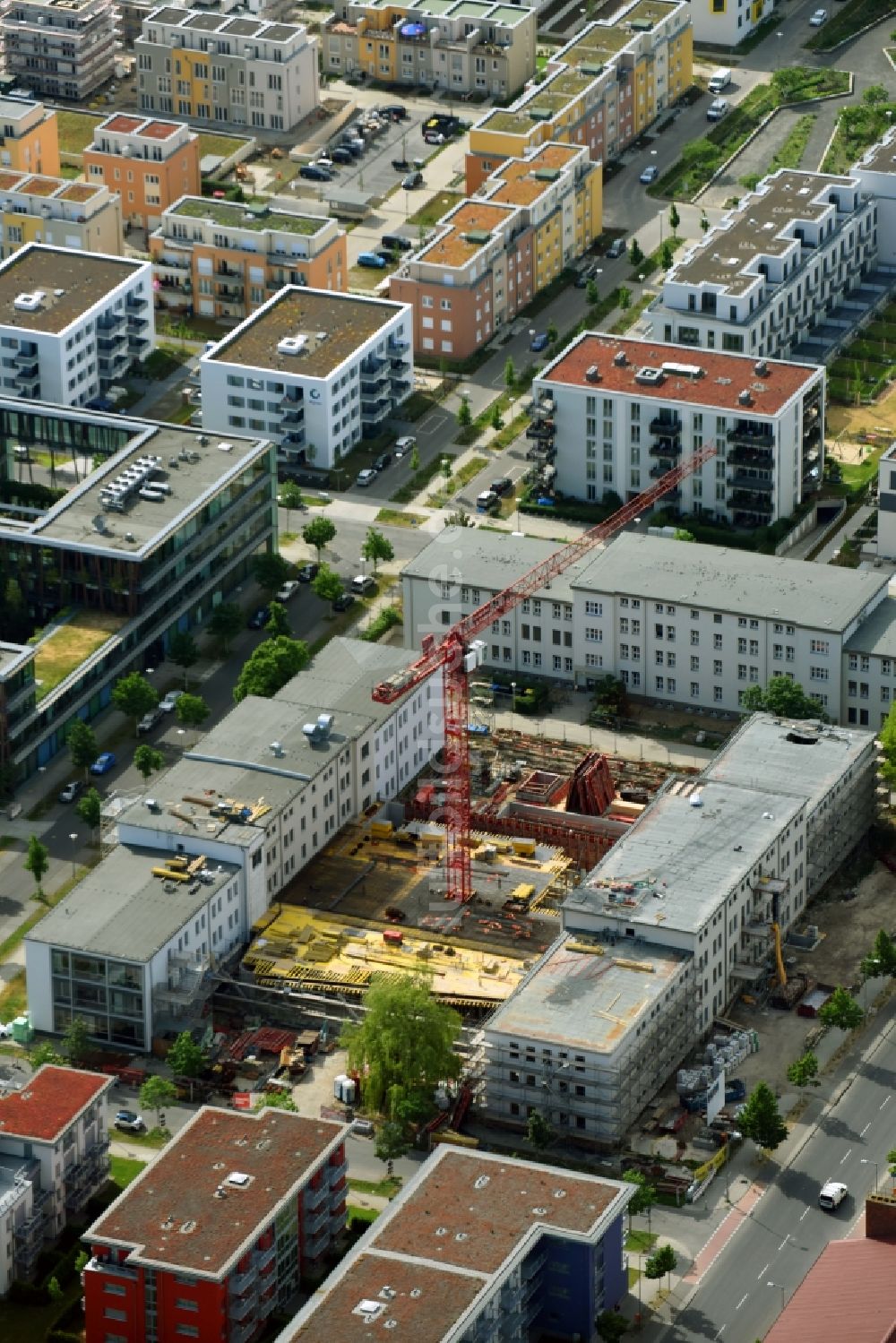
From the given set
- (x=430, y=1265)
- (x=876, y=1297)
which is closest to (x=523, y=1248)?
(x=430, y=1265)

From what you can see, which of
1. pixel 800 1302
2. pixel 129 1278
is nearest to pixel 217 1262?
pixel 129 1278

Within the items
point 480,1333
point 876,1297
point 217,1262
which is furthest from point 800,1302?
point 217,1262

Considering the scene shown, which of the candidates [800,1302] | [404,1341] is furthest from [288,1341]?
[800,1302]

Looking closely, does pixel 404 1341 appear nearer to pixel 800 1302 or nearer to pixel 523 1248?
pixel 523 1248

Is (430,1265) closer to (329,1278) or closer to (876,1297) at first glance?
(329,1278)

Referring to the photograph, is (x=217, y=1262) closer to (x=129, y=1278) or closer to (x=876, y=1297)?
(x=129, y=1278)

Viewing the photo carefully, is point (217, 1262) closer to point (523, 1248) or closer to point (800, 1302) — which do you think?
point (523, 1248)
